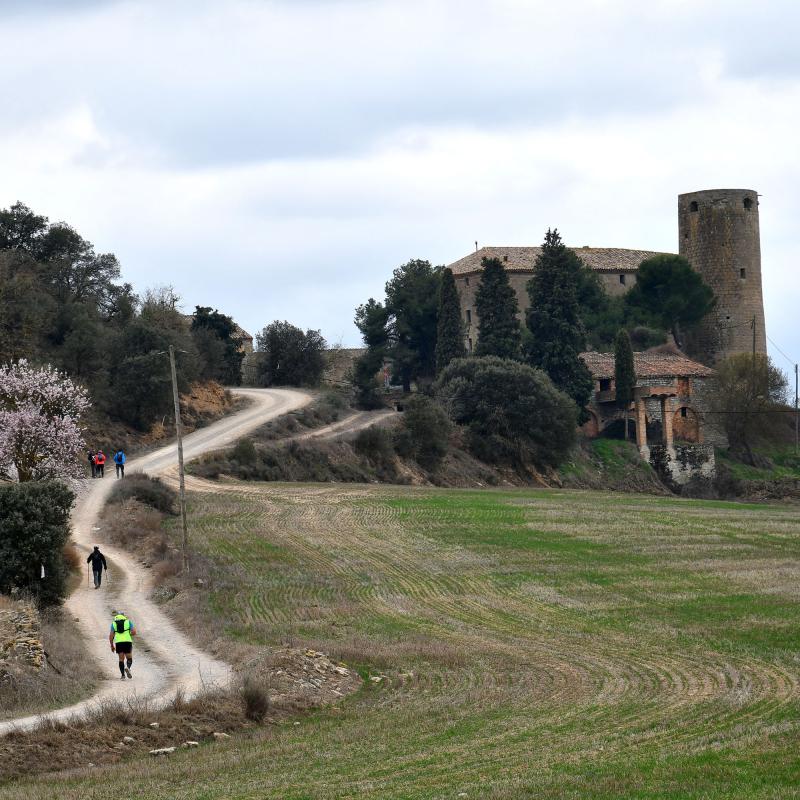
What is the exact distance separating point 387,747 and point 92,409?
54438mm

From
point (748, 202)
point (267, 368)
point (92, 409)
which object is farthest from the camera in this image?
point (748, 202)

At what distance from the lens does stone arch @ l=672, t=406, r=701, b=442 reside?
9194cm

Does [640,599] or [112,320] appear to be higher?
[112,320]

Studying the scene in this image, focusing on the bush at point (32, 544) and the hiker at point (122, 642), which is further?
the bush at point (32, 544)

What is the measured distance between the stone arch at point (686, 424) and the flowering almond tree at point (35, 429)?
154 ft

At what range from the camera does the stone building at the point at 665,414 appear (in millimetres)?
89438

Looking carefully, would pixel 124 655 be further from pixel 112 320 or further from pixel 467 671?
pixel 112 320

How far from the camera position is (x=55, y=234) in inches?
3625

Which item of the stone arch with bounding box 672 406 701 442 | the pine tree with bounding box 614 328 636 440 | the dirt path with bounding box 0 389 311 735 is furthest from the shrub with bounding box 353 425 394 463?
the stone arch with bounding box 672 406 701 442

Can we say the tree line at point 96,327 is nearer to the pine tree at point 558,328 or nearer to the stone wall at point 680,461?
the pine tree at point 558,328

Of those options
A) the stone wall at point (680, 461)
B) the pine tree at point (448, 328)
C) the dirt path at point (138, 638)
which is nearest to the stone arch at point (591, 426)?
the stone wall at point (680, 461)

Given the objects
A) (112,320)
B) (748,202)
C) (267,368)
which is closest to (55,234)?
(112,320)

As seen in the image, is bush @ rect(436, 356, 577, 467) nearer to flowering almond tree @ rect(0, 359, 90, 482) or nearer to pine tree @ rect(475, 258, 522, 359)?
pine tree @ rect(475, 258, 522, 359)

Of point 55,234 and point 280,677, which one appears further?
point 55,234
